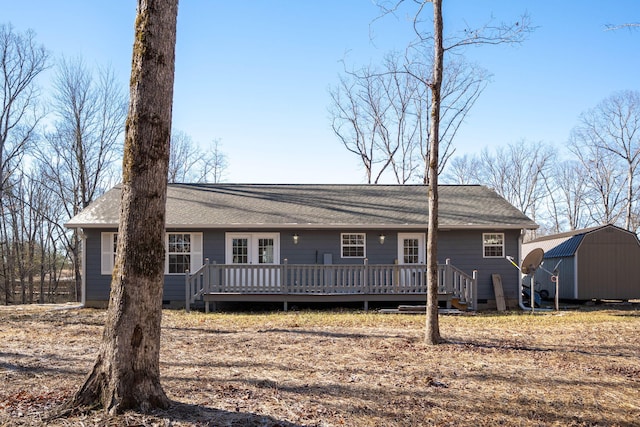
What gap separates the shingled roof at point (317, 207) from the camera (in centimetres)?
1513

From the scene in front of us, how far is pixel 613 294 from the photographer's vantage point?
655 inches

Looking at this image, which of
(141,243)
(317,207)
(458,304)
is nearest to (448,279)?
(458,304)

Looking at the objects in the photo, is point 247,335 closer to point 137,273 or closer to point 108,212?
point 137,273

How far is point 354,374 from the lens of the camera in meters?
6.57

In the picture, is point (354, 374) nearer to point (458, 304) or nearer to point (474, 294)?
point (474, 294)

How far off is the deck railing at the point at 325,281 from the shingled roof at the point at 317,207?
1.40 meters

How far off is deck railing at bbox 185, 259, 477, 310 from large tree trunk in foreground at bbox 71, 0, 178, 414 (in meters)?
9.27

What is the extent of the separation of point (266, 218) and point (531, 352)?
906cm

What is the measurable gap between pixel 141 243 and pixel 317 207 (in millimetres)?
12221

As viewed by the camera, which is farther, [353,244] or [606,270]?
[606,270]

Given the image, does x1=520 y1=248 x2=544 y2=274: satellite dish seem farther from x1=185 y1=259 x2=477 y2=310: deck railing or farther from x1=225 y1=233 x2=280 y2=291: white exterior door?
x1=225 y1=233 x2=280 y2=291: white exterior door

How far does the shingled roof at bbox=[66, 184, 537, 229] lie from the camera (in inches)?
596

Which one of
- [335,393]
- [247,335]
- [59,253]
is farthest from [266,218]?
[59,253]

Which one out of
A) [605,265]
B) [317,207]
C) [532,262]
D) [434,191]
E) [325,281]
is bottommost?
[325,281]
